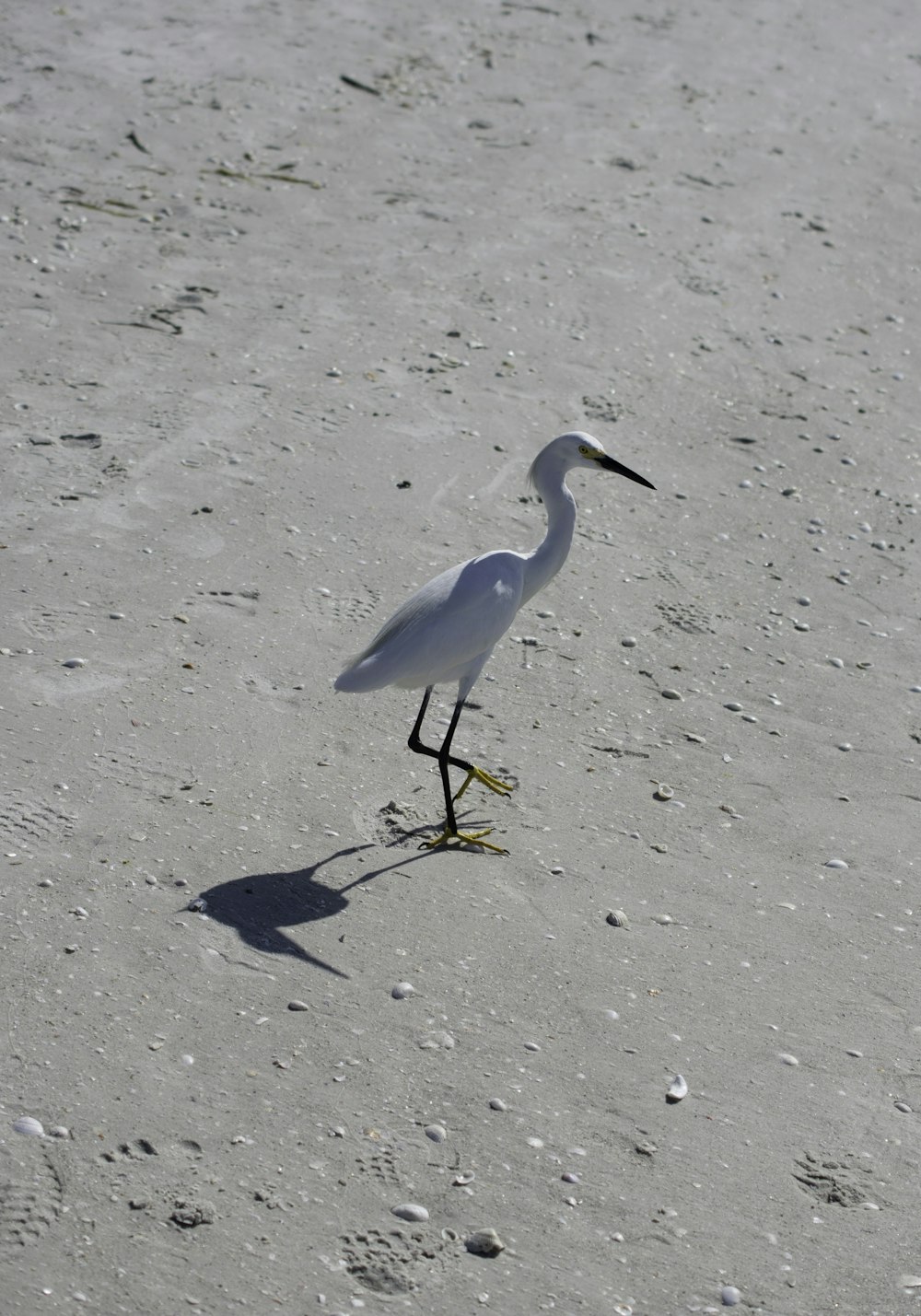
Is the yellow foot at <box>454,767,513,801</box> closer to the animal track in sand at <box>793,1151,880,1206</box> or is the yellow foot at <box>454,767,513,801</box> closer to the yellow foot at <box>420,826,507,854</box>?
the yellow foot at <box>420,826,507,854</box>

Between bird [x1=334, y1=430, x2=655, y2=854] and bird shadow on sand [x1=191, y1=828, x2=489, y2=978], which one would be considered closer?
bird shadow on sand [x1=191, y1=828, x2=489, y2=978]

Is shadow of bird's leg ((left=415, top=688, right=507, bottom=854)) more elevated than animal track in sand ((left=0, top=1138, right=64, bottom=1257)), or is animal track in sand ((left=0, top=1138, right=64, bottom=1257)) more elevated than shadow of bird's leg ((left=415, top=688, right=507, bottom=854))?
shadow of bird's leg ((left=415, top=688, right=507, bottom=854))

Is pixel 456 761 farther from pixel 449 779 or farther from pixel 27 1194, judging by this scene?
pixel 27 1194

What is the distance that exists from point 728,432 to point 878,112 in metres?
5.64

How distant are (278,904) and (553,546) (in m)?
1.65

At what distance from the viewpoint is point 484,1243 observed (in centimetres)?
328

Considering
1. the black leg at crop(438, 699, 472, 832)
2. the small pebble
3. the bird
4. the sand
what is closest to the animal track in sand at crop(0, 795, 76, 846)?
the sand

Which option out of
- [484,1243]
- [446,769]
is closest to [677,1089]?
[484,1243]

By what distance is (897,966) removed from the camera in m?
4.52

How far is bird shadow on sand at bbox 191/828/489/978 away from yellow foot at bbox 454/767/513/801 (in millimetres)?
479

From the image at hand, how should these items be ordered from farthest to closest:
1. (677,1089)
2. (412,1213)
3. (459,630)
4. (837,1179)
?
(459,630) → (677,1089) → (837,1179) → (412,1213)

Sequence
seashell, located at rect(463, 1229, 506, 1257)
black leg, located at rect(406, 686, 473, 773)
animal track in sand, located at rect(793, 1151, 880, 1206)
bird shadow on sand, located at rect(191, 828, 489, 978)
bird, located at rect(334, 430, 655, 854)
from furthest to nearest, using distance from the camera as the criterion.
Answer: black leg, located at rect(406, 686, 473, 773) → bird, located at rect(334, 430, 655, 854) → bird shadow on sand, located at rect(191, 828, 489, 978) → animal track in sand, located at rect(793, 1151, 880, 1206) → seashell, located at rect(463, 1229, 506, 1257)

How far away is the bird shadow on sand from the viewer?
4.12m

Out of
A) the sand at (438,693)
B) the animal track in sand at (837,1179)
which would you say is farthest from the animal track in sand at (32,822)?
the animal track in sand at (837,1179)
